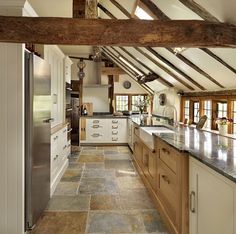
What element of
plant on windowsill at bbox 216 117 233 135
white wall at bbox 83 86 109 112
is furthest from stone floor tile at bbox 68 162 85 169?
white wall at bbox 83 86 109 112

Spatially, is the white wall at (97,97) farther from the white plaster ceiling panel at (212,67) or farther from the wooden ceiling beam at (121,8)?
the white plaster ceiling panel at (212,67)

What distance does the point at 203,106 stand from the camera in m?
4.83

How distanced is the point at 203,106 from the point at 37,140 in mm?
3234

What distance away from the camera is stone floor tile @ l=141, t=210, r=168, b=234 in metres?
2.76

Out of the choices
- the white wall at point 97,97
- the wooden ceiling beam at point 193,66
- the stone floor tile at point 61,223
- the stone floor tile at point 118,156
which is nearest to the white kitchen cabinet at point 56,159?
the stone floor tile at point 61,223

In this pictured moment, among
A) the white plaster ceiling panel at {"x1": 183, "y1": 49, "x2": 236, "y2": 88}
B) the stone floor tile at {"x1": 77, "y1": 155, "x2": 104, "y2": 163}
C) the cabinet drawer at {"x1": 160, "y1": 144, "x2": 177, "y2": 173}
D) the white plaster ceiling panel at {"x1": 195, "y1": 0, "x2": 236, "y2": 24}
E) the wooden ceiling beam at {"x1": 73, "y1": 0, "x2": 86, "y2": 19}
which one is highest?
the wooden ceiling beam at {"x1": 73, "y1": 0, "x2": 86, "y2": 19}

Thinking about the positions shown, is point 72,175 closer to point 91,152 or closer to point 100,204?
point 100,204

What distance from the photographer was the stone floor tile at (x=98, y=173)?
4731mm

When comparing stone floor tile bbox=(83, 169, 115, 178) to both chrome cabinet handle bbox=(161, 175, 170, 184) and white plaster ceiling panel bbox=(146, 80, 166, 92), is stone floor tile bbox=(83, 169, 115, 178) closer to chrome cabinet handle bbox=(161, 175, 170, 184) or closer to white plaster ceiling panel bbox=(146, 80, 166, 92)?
chrome cabinet handle bbox=(161, 175, 170, 184)

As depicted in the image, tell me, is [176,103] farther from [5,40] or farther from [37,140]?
[5,40]

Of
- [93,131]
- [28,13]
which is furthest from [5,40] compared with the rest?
[93,131]

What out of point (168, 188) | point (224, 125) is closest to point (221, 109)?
point (224, 125)

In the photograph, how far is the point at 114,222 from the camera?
293 cm

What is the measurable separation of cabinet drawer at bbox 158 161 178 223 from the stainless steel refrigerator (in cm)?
140
